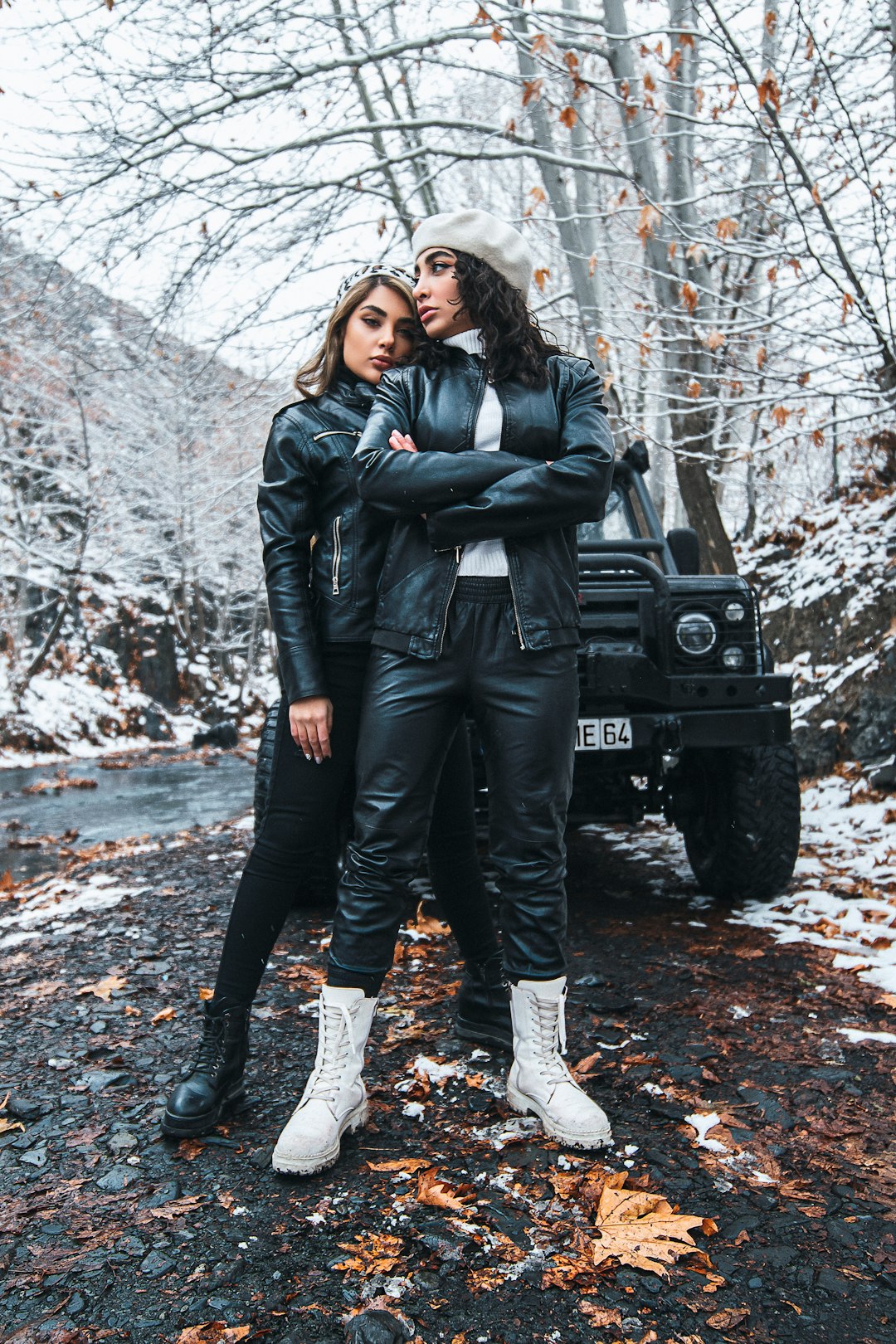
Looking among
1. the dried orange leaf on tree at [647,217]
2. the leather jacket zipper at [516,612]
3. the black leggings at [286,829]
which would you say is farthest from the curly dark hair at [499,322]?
the dried orange leaf on tree at [647,217]

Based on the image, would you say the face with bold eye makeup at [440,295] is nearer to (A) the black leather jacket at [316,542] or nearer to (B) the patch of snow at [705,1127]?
(A) the black leather jacket at [316,542]

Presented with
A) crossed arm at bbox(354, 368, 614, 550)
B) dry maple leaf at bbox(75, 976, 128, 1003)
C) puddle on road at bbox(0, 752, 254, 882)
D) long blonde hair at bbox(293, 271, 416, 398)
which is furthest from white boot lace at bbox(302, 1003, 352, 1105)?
puddle on road at bbox(0, 752, 254, 882)

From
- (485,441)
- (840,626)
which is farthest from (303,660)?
(840,626)

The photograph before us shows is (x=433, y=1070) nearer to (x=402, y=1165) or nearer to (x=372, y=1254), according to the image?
(x=402, y=1165)

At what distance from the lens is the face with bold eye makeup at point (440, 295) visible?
2217mm

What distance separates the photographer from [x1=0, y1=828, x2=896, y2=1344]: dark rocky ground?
61.0 inches

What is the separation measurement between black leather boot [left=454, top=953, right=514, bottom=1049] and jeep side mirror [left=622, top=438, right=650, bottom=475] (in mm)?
2965

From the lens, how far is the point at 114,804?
9070 millimetres

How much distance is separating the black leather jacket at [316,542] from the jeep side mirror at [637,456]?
2.74 m

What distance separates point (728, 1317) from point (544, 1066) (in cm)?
68

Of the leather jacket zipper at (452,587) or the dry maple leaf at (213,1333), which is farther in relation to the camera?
the leather jacket zipper at (452,587)

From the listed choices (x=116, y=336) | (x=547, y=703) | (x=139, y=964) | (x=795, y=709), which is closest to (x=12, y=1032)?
(x=139, y=964)

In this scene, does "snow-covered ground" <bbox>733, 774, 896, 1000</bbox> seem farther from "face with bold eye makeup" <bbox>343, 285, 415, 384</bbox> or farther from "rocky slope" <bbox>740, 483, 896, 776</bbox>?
"face with bold eye makeup" <bbox>343, 285, 415, 384</bbox>

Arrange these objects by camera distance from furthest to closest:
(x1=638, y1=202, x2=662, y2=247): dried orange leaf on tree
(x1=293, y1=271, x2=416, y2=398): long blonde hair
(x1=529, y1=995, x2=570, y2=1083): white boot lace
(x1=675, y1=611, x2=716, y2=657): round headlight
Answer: (x1=638, y1=202, x2=662, y2=247): dried orange leaf on tree, (x1=675, y1=611, x2=716, y2=657): round headlight, (x1=293, y1=271, x2=416, y2=398): long blonde hair, (x1=529, y1=995, x2=570, y2=1083): white boot lace
